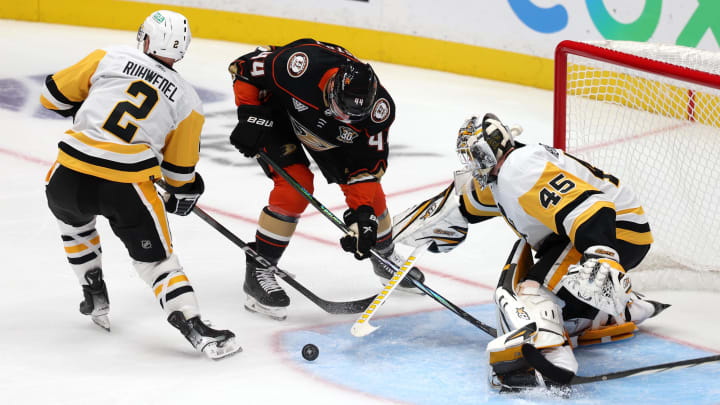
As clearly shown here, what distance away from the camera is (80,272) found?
10.2ft

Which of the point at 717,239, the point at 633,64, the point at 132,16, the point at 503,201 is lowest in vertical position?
the point at 132,16

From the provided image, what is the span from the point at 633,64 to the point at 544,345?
4.43 feet

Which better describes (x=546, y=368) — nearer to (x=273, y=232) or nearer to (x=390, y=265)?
(x=390, y=265)

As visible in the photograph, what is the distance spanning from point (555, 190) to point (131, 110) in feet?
4.22

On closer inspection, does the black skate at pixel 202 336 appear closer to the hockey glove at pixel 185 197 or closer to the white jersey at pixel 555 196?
the hockey glove at pixel 185 197

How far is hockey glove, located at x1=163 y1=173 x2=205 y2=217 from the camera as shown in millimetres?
3160

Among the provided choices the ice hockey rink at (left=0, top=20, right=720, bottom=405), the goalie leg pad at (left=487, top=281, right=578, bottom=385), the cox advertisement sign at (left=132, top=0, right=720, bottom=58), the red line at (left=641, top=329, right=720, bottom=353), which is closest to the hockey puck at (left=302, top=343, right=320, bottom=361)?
the ice hockey rink at (left=0, top=20, right=720, bottom=405)

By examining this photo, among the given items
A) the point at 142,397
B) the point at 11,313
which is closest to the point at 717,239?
the point at 142,397

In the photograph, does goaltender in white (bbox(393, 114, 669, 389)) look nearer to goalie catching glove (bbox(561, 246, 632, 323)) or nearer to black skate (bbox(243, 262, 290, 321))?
goalie catching glove (bbox(561, 246, 632, 323))

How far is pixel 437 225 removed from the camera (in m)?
3.29

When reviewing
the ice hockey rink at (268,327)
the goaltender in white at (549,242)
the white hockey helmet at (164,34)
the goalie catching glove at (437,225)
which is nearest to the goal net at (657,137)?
the ice hockey rink at (268,327)

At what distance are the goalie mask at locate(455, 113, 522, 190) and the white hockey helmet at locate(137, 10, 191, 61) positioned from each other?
3.02 ft

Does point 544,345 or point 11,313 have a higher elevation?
point 544,345

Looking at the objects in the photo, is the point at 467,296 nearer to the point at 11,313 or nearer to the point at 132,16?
the point at 11,313
